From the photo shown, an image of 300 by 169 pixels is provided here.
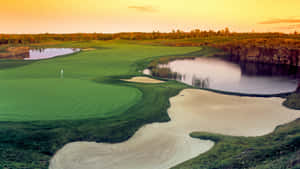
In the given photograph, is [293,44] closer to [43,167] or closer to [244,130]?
[244,130]

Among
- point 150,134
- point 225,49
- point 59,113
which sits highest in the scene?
point 225,49

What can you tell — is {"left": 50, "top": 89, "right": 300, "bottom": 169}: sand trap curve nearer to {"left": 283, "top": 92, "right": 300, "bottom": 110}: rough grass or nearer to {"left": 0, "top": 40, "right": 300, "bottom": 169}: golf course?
{"left": 0, "top": 40, "right": 300, "bottom": 169}: golf course

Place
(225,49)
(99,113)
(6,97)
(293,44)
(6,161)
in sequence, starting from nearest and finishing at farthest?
(6,161) → (99,113) → (6,97) → (293,44) → (225,49)

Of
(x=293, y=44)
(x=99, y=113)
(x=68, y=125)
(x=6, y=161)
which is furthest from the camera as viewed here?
(x=293, y=44)

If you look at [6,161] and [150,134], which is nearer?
[6,161]

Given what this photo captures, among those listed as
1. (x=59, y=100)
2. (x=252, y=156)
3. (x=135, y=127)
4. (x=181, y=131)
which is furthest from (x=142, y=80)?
(x=252, y=156)

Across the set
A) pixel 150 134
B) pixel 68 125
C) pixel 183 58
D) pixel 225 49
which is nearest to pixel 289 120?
pixel 150 134
